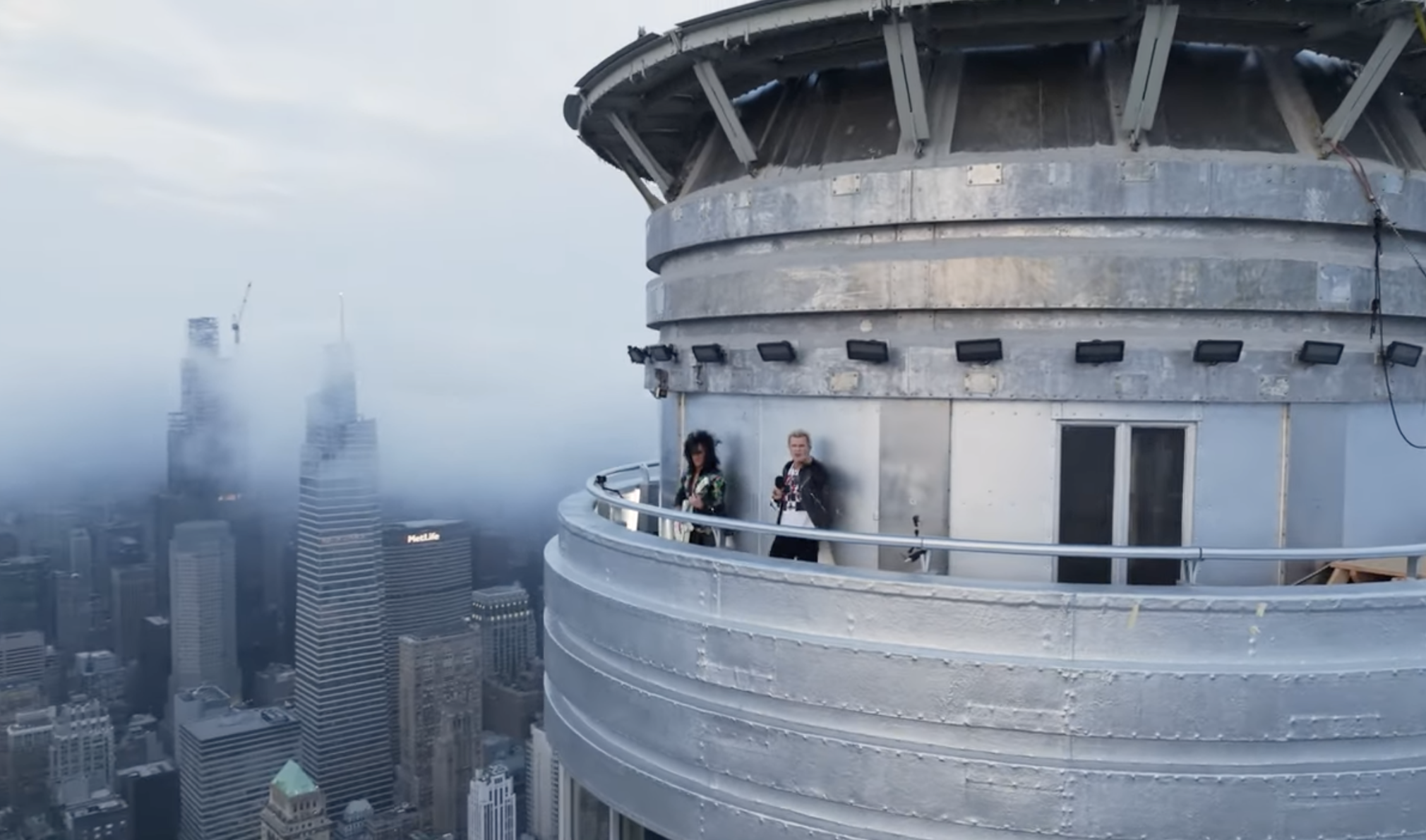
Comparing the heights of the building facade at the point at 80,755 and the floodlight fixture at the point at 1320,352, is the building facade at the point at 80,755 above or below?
below

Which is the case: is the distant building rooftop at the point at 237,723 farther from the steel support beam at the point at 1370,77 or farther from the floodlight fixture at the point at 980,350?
the steel support beam at the point at 1370,77

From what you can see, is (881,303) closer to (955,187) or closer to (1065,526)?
(955,187)

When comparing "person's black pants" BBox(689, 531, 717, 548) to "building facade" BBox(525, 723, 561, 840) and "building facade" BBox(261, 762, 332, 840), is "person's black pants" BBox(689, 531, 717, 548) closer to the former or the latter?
"building facade" BBox(525, 723, 561, 840)

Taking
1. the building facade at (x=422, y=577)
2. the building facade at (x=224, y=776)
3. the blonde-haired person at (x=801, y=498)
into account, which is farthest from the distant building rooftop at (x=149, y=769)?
the blonde-haired person at (x=801, y=498)

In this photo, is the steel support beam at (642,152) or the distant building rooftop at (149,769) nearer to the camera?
the steel support beam at (642,152)

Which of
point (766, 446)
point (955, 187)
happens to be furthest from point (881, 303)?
point (766, 446)

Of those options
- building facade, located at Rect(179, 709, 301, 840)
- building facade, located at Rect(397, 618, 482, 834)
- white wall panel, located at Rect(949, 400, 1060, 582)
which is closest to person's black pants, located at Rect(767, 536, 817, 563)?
white wall panel, located at Rect(949, 400, 1060, 582)
